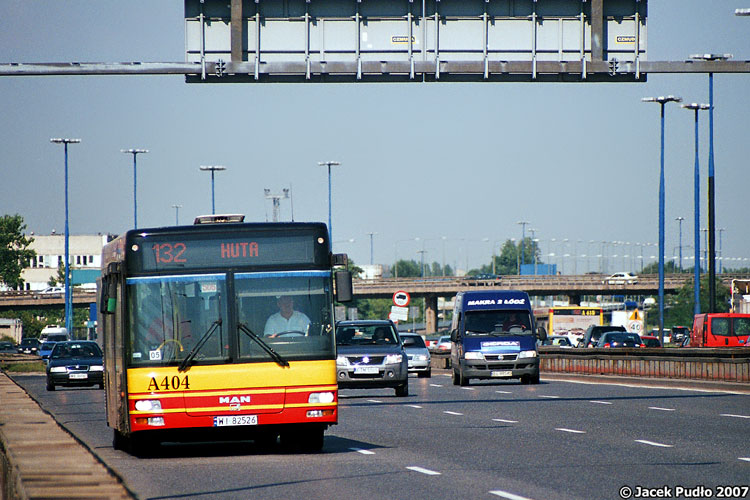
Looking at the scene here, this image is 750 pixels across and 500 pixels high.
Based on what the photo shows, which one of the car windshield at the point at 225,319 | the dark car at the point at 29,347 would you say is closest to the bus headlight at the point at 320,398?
the car windshield at the point at 225,319

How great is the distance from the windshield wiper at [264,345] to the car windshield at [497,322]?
2114 cm

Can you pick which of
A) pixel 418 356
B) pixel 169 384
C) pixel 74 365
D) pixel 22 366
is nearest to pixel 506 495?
pixel 169 384

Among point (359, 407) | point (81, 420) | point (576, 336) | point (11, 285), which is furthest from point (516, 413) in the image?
point (11, 285)

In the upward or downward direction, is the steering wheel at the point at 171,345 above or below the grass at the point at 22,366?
above

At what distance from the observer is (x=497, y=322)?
122 feet

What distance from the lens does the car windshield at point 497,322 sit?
121 ft

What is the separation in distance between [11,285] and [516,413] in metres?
142

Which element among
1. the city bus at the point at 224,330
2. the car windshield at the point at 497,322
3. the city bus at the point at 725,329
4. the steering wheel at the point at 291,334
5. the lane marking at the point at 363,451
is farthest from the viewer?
the city bus at the point at 725,329

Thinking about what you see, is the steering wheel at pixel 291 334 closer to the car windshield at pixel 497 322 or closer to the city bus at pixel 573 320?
the car windshield at pixel 497 322

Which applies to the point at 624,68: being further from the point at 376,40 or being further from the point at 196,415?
the point at 196,415

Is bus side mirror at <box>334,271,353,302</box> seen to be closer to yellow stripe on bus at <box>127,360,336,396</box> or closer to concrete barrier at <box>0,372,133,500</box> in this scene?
yellow stripe on bus at <box>127,360,336,396</box>

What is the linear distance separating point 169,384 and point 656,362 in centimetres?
2450

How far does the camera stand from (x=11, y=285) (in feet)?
523

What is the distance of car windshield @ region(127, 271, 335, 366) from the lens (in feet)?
53.1
